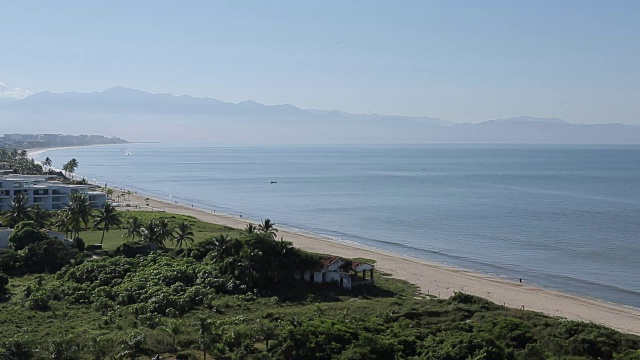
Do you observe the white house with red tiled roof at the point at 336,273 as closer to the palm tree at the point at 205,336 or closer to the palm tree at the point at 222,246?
the palm tree at the point at 222,246

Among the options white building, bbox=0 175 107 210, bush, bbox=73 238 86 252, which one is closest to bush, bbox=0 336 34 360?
bush, bbox=73 238 86 252

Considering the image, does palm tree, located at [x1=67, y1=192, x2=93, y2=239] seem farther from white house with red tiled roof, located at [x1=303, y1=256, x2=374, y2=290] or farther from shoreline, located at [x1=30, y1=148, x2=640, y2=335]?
white house with red tiled roof, located at [x1=303, y1=256, x2=374, y2=290]

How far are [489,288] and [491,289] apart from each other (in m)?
0.38

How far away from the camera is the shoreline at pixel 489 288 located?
45.5 meters

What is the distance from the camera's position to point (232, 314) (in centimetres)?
3825

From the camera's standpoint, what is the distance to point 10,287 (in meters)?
44.3

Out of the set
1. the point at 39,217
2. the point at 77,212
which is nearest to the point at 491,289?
the point at 77,212

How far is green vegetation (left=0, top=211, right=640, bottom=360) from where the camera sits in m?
28.0

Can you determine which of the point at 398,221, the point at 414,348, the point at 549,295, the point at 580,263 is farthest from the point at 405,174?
the point at 414,348

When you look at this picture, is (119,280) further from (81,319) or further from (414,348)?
(414,348)

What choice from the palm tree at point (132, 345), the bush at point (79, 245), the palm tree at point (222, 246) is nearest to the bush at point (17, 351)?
the palm tree at point (132, 345)

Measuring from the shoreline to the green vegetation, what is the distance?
14.6 ft

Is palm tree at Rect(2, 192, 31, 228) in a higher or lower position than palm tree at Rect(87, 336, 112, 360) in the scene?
higher

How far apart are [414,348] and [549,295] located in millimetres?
26708
